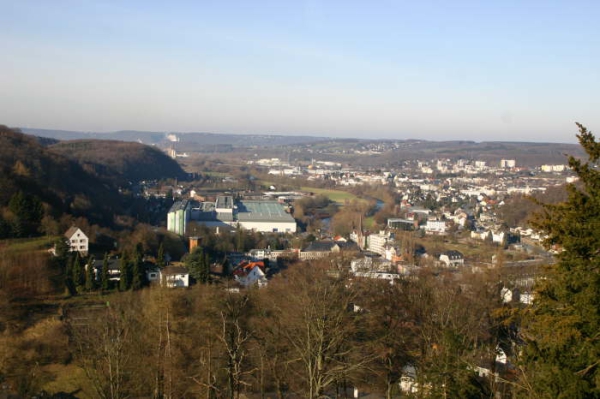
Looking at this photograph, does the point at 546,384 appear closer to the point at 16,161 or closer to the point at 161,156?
the point at 16,161

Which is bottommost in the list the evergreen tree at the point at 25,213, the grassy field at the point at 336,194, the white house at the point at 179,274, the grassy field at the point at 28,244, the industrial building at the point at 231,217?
the grassy field at the point at 336,194

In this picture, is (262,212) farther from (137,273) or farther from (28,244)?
(137,273)

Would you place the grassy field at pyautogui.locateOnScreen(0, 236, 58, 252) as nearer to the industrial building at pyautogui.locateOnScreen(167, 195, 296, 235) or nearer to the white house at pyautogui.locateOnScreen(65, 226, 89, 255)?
the white house at pyautogui.locateOnScreen(65, 226, 89, 255)

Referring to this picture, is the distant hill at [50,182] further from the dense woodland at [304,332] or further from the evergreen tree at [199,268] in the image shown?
the evergreen tree at [199,268]

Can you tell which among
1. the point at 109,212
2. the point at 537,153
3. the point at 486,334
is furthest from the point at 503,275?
the point at 537,153

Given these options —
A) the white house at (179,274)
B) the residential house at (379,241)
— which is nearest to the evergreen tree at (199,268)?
the white house at (179,274)

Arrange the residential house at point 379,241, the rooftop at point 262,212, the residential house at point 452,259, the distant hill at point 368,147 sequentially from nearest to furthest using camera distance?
1. the residential house at point 452,259
2. the residential house at point 379,241
3. the rooftop at point 262,212
4. the distant hill at point 368,147
